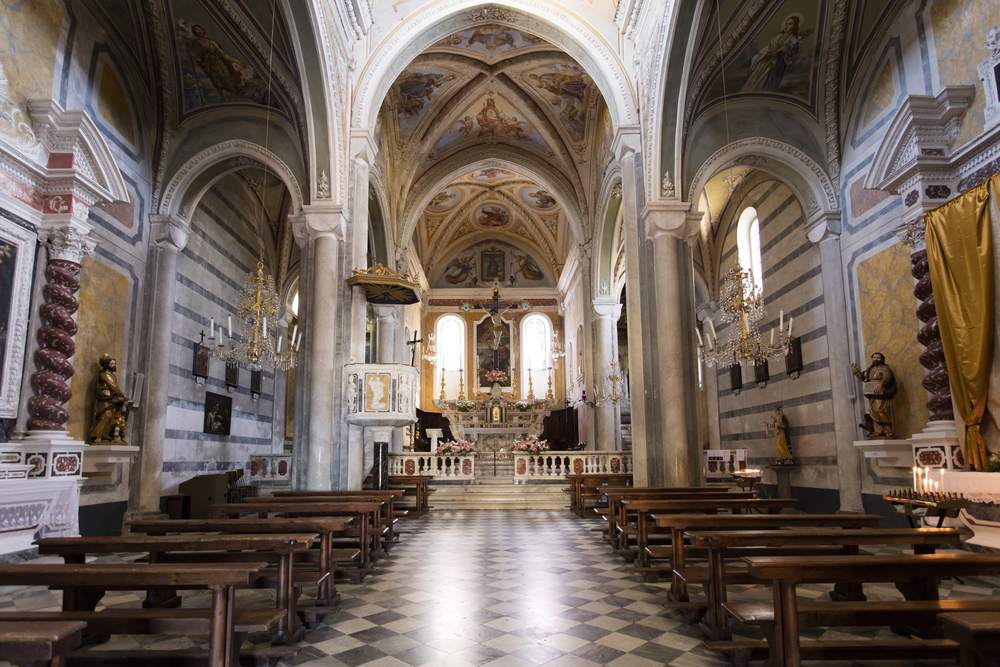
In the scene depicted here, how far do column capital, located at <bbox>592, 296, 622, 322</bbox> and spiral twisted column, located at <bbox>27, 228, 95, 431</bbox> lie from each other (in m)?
13.5

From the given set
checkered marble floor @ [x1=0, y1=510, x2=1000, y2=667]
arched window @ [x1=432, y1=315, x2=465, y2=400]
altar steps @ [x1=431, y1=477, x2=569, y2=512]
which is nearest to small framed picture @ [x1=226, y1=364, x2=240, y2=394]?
altar steps @ [x1=431, y1=477, x2=569, y2=512]

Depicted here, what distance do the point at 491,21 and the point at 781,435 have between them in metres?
10.7

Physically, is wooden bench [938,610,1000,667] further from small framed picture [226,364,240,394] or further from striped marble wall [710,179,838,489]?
small framed picture [226,364,240,394]

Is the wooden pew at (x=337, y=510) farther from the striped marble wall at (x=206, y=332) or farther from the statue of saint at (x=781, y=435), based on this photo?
the statue of saint at (x=781, y=435)

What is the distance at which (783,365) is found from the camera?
13758mm

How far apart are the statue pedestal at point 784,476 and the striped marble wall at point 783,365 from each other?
0.67 feet

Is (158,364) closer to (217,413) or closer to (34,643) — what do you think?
(217,413)

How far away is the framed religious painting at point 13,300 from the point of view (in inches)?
292

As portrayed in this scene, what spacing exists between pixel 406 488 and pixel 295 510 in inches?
278

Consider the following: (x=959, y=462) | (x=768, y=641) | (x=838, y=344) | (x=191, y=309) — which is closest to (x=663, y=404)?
(x=838, y=344)

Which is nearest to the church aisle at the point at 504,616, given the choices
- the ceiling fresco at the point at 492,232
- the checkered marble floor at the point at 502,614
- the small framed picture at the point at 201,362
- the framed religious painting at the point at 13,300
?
the checkered marble floor at the point at 502,614

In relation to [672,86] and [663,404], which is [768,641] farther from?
[672,86]

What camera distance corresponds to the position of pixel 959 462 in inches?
299

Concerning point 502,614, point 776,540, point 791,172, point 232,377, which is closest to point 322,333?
point 232,377
